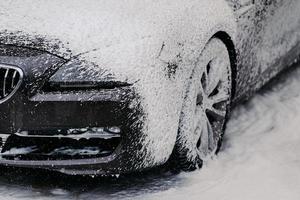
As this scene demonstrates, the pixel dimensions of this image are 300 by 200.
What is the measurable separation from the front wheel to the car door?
21.8 inches

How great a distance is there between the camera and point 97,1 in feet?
12.4

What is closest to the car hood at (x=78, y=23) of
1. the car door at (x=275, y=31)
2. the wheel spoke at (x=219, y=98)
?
the wheel spoke at (x=219, y=98)

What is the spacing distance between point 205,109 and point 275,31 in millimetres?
1110

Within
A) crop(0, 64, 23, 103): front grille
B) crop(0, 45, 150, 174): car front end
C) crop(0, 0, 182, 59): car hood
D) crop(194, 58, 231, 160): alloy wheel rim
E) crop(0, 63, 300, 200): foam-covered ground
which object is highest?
crop(0, 0, 182, 59): car hood

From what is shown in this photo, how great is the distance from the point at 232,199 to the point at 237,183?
208mm

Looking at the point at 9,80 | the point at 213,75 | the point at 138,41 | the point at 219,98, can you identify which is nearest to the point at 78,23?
the point at 138,41

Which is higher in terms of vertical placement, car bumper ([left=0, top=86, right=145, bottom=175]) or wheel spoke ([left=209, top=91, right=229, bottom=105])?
car bumper ([left=0, top=86, right=145, bottom=175])

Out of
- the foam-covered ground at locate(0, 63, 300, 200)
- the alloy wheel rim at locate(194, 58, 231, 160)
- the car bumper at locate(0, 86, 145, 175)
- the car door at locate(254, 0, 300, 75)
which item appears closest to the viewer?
the car bumper at locate(0, 86, 145, 175)

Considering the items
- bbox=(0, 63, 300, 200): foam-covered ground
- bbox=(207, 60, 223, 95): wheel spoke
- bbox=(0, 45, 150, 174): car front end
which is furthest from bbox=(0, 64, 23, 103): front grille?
bbox=(207, 60, 223, 95): wheel spoke

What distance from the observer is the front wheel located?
3803 mm

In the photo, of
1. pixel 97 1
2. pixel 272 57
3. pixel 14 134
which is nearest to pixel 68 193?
pixel 14 134

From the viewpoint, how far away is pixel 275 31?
494 cm

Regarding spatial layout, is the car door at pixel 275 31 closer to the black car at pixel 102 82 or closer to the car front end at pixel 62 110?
the black car at pixel 102 82

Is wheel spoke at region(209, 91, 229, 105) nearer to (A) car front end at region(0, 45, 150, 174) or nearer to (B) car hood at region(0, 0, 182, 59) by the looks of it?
(B) car hood at region(0, 0, 182, 59)
